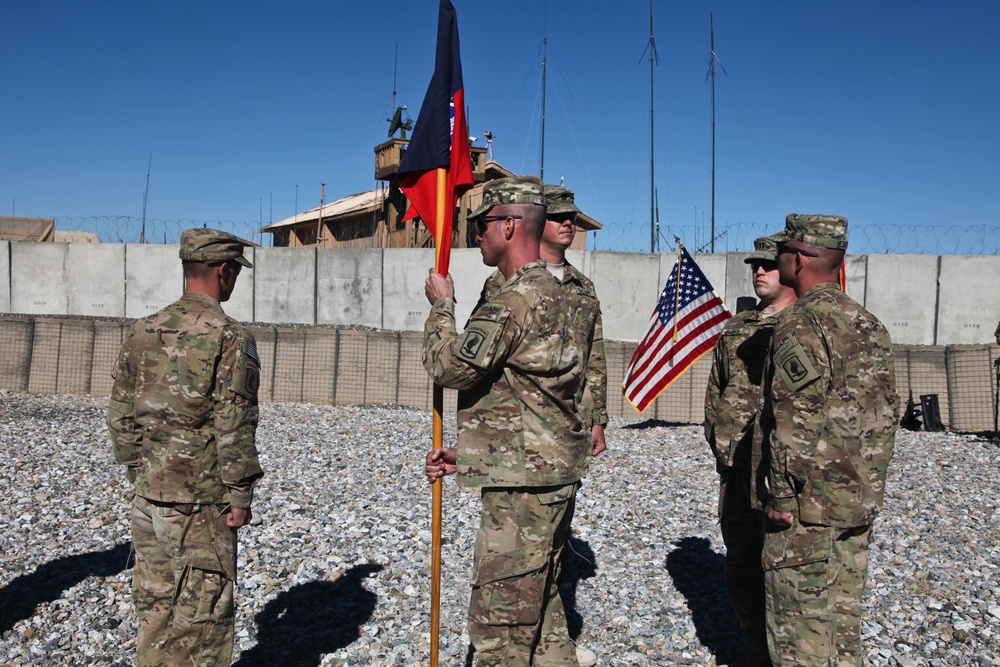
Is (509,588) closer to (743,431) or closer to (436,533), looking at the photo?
(436,533)

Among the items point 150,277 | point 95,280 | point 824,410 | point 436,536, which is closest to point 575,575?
point 436,536

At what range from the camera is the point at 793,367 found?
282 centimetres

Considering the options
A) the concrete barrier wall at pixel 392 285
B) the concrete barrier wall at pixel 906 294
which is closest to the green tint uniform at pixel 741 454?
the concrete barrier wall at pixel 392 285

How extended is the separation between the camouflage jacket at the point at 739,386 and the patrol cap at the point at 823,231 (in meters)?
0.77

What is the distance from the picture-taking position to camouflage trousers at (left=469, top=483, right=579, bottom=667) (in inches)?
109

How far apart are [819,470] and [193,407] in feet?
7.68

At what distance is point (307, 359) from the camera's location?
11.8 metres

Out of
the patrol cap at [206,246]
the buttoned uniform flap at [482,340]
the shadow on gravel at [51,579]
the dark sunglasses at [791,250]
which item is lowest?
the shadow on gravel at [51,579]

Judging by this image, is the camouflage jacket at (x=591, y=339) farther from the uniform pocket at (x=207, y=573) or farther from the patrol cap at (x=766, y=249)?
the uniform pocket at (x=207, y=573)

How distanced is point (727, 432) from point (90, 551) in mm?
4078

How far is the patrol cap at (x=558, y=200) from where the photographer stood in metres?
4.35

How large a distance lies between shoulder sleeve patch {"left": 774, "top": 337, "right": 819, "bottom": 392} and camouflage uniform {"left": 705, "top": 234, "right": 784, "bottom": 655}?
2.63ft

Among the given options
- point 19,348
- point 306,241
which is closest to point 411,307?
point 19,348

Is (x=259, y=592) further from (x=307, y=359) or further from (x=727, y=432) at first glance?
(x=307, y=359)
